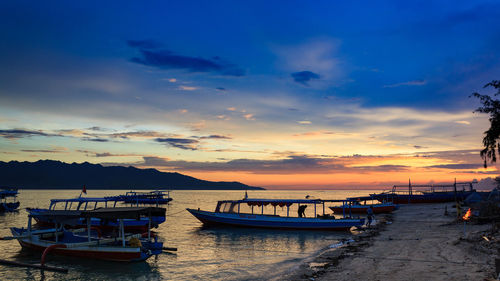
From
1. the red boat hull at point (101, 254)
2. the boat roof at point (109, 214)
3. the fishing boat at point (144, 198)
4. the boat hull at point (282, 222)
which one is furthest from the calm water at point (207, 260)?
the fishing boat at point (144, 198)

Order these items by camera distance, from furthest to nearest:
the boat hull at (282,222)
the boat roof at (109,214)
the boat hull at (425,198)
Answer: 1. the boat hull at (425,198)
2. the boat hull at (282,222)
3. the boat roof at (109,214)

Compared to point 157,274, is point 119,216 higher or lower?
higher

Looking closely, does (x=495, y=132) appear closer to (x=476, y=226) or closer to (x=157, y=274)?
(x=476, y=226)

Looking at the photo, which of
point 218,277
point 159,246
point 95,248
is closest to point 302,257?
point 218,277

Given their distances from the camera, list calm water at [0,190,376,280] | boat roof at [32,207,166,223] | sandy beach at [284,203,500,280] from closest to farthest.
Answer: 1. sandy beach at [284,203,500,280]
2. calm water at [0,190,376,280]
3. boat roof at [32,207,166,223]

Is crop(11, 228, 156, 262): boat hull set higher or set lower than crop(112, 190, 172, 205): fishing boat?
lower

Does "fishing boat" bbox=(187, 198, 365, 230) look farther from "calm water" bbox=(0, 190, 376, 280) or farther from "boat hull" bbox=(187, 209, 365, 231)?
"calm water" bbox=(0, 190, 376, 280)

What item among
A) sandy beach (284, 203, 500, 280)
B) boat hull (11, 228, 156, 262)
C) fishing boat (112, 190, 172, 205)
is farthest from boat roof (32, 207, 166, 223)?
fishing boat (112, 190, 172, 205)

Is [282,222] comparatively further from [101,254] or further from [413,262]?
[413,262]

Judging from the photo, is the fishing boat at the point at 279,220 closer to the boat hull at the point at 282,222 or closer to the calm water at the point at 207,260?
the boat hull at the point at 282,222

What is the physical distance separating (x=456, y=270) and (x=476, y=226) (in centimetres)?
1705

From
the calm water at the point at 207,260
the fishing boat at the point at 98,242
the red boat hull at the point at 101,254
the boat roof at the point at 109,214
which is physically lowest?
the calm water at the point at 207,260

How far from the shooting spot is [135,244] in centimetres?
2236

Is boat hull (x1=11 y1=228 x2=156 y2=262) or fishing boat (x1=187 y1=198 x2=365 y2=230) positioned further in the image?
fishing boat (x1=187 y1=198 x2=365 y2=230)
